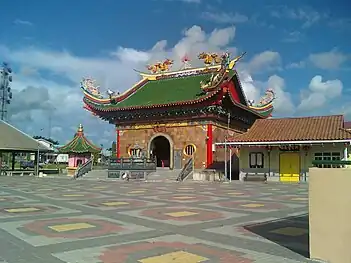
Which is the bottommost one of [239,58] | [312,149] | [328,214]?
[328,214]

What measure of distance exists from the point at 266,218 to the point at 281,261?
4.40 m

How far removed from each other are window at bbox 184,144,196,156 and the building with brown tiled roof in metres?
4.18

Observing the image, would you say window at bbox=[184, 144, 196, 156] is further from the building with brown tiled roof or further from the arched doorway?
the arched doorway

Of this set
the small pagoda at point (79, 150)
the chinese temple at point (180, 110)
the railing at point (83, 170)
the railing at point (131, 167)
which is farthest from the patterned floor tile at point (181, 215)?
the small pagoda at point (79, 150)

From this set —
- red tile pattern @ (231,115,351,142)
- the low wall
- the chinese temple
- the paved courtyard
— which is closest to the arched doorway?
the chinese temple

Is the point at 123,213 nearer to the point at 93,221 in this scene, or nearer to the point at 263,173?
the point at 93,221

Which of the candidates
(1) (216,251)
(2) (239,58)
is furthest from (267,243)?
(2) (239,58)

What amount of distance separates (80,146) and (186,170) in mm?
18279

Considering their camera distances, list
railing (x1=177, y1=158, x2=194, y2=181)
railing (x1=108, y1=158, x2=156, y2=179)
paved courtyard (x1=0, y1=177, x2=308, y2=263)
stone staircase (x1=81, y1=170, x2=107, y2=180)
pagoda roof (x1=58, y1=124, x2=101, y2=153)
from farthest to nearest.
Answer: pagoda roof (x1=58, y1=124, x2=101, y2=153), stone staircase (x1=81, y1=170, x2=107, y2=180), railing (x1=108, y1=158, x2=156, y2=179), railing (x1=177, y1=158, x2=194, y2=181), paved courtyard (x1=0, y1=177, x2=308, y2=263)

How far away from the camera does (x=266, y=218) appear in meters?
A: 9.93

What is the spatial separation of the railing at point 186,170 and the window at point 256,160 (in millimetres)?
5005

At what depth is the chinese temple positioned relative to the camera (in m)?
34.1

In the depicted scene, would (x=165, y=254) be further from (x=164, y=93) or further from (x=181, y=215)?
(x=164, y=93)

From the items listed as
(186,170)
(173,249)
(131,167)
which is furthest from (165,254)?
(131,167)
